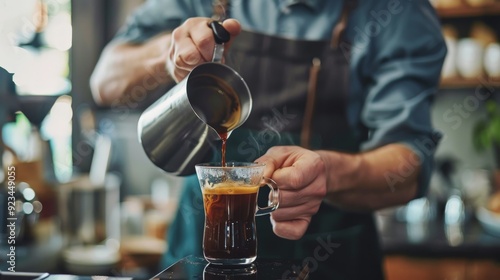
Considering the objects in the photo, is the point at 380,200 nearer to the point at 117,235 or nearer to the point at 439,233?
the point at 439,233

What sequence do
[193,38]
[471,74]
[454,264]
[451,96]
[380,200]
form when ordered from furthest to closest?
[451,96] < [471,74] < [454,264] < [380,200] < [193,38]

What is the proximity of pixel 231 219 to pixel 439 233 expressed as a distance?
1.70 meters

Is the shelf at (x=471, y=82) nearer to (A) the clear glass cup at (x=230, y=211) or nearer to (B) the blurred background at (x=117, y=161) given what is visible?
(B) the blurred background at (x=117, y=161)

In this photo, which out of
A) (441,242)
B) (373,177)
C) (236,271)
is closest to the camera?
(236,271)

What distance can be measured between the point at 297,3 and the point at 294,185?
70 centimetres

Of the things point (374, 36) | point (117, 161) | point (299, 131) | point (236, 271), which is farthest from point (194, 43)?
point (117, 161)

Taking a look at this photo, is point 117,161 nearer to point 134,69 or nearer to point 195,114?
point 134,69

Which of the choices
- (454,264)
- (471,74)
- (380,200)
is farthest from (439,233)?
(380,200)

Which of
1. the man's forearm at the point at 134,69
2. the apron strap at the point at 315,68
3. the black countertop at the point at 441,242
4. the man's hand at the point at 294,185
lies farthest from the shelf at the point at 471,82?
the man's hand at the point at 294,185

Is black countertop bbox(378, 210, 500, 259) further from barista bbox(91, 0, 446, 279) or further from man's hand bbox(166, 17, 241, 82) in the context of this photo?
man's hand bbox(166, 17, 241, 82)

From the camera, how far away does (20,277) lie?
1005 mm

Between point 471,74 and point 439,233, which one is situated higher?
point 471,74

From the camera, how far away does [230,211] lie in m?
1.04

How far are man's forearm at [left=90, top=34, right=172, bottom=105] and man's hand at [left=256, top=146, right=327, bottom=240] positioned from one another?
1.39 ft
